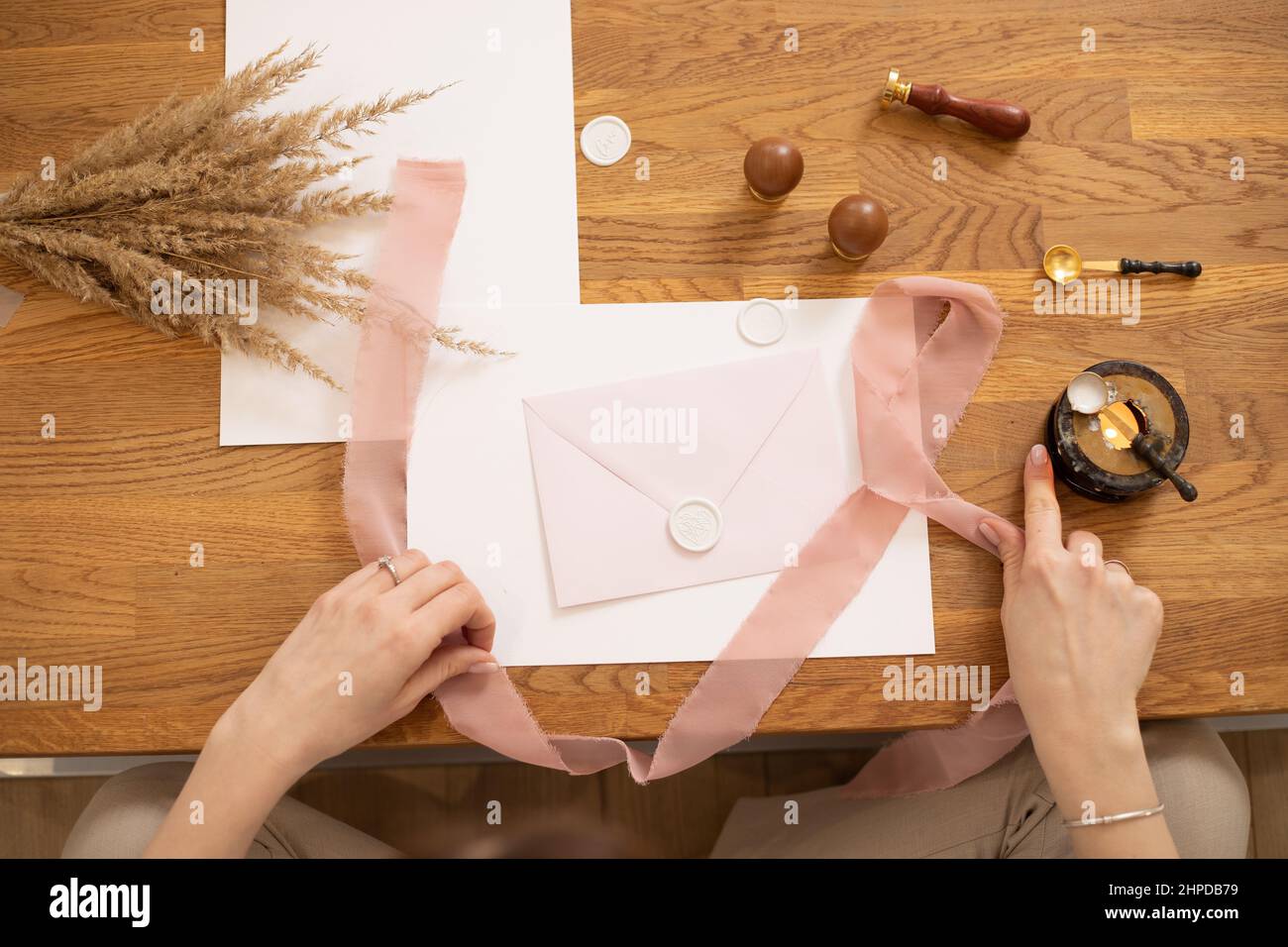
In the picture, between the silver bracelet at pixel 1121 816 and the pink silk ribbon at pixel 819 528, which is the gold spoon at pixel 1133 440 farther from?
the silver bracelet at pixel 1121 816

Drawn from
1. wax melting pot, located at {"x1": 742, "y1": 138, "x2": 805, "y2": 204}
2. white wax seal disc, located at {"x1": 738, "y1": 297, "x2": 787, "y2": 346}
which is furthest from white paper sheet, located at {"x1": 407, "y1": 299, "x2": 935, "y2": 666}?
wax melting pot, located at {"x1": 742, "y1": 138, "x2": 805, "y2": 204}

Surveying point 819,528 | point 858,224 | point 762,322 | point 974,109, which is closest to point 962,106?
point 974,109

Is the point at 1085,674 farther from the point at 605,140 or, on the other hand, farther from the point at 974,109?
the point at 605,140

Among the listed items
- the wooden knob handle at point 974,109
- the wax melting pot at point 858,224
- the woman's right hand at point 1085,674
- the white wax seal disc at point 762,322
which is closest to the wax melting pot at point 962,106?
the wooden knob handle at point 974,109

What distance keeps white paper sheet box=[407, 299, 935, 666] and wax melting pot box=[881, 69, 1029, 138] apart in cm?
23

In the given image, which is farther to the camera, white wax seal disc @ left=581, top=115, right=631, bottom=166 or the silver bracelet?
white wax seal disc @ left=581, top=115, right=631, bottom=166

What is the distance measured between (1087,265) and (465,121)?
0.69m

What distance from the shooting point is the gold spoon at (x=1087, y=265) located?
844 mm

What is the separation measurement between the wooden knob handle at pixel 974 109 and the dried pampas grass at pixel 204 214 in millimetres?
532

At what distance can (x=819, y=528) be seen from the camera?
2.69 feet

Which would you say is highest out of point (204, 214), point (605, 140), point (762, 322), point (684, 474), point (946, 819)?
point (605, 140)

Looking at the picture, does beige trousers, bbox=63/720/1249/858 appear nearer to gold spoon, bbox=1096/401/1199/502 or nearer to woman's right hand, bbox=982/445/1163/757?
woman's right hand, bbox=982/445/1163/757

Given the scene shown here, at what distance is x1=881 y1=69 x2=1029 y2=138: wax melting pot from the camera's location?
2.77 ft

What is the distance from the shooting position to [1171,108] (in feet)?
2.87
